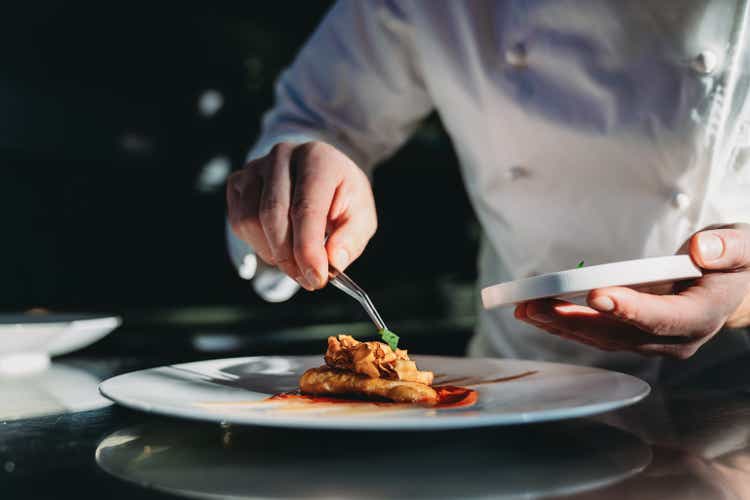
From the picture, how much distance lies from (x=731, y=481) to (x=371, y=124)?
46.7 inches

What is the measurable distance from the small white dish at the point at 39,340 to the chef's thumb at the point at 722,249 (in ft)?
2.98

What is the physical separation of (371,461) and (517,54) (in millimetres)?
954

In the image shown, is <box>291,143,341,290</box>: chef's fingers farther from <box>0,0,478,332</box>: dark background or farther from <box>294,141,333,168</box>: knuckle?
<box>0,0,478,332</box>: dark background

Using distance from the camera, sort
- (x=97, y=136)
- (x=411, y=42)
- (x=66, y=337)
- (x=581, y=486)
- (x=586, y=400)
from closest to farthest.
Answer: (x=581, y=486), (x=586, y=400), (x=66, y=337), (x=411, y=42), (x=97, y=136)

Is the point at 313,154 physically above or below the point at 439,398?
above

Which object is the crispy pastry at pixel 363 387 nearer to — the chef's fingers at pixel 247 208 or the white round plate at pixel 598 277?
the white round plate at pixel 598 277

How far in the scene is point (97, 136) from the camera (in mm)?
2420

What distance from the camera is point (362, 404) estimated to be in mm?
785

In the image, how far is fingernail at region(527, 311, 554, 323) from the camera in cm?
82

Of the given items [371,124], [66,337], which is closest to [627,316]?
[66,337]

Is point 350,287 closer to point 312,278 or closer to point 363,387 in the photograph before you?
point 312,278

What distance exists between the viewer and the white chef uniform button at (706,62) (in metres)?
1.17

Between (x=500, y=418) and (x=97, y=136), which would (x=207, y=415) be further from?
(x=97, y=136)

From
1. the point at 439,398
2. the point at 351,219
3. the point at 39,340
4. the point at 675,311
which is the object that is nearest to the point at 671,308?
the point at 675,311
